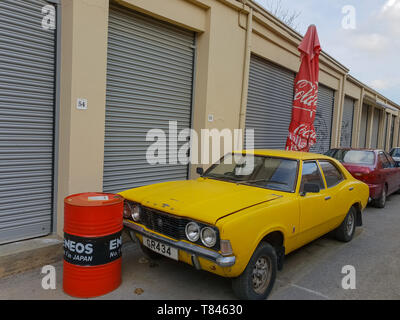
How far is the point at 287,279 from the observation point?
13.3 ft

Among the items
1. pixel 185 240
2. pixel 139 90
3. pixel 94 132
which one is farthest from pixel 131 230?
pixel 139 90

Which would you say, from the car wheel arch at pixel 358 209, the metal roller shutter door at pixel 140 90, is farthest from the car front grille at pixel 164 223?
the car wheel arch at pixel 358 209

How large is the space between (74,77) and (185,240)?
2872mm

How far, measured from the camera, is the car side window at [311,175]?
428 cm

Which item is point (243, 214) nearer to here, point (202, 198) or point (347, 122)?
point (202, 198)

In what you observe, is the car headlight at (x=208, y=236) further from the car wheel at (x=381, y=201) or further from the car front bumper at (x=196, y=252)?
the car wheel at (x=381, y=201)

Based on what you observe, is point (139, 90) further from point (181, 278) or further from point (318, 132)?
point (318, 132)

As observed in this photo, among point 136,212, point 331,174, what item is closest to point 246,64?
point 331,174

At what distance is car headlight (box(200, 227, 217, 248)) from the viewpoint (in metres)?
3.05

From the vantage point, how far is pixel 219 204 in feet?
11.1

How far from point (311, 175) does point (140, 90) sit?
3434 mm

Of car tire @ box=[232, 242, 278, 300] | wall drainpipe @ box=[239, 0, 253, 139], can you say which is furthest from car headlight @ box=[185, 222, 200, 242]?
wall drainpipe @ box=[239, 0, 253, 139]

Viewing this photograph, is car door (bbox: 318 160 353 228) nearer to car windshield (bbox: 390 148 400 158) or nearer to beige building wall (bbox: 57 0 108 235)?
beige building wall (bbox: 57 0 108 235)

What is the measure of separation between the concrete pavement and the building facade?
3.80 feet
